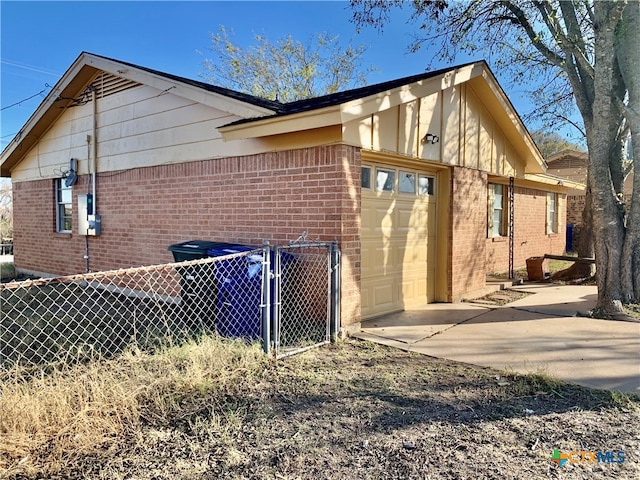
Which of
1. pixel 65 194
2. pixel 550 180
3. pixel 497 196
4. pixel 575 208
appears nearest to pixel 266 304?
pixel 65 194

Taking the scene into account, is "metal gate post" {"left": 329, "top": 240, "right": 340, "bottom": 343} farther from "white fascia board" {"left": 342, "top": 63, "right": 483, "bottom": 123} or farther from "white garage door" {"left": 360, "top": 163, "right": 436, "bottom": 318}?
"white fascia board" {"left": 342, "top": 63, "right": 483, "bottom": 123}

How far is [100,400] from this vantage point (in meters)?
3.18

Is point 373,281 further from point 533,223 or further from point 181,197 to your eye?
point 533,223

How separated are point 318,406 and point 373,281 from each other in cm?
320

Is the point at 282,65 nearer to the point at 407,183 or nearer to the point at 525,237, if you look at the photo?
the point at 525,237

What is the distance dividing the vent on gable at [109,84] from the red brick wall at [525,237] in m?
9.68

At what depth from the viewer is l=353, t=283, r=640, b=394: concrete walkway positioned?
4.38m

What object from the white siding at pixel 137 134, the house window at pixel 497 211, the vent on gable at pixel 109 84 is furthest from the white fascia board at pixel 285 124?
the house window at pixel 497 211

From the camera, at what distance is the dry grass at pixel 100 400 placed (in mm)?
2701

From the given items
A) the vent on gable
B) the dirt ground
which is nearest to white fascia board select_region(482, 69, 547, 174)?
the dirt ground

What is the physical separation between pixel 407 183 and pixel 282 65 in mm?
17417

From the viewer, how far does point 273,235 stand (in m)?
6.26

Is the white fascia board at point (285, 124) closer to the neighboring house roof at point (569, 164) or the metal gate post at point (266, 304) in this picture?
the metal gate post at point (266, 304)

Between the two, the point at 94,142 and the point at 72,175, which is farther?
the point at 72,175
